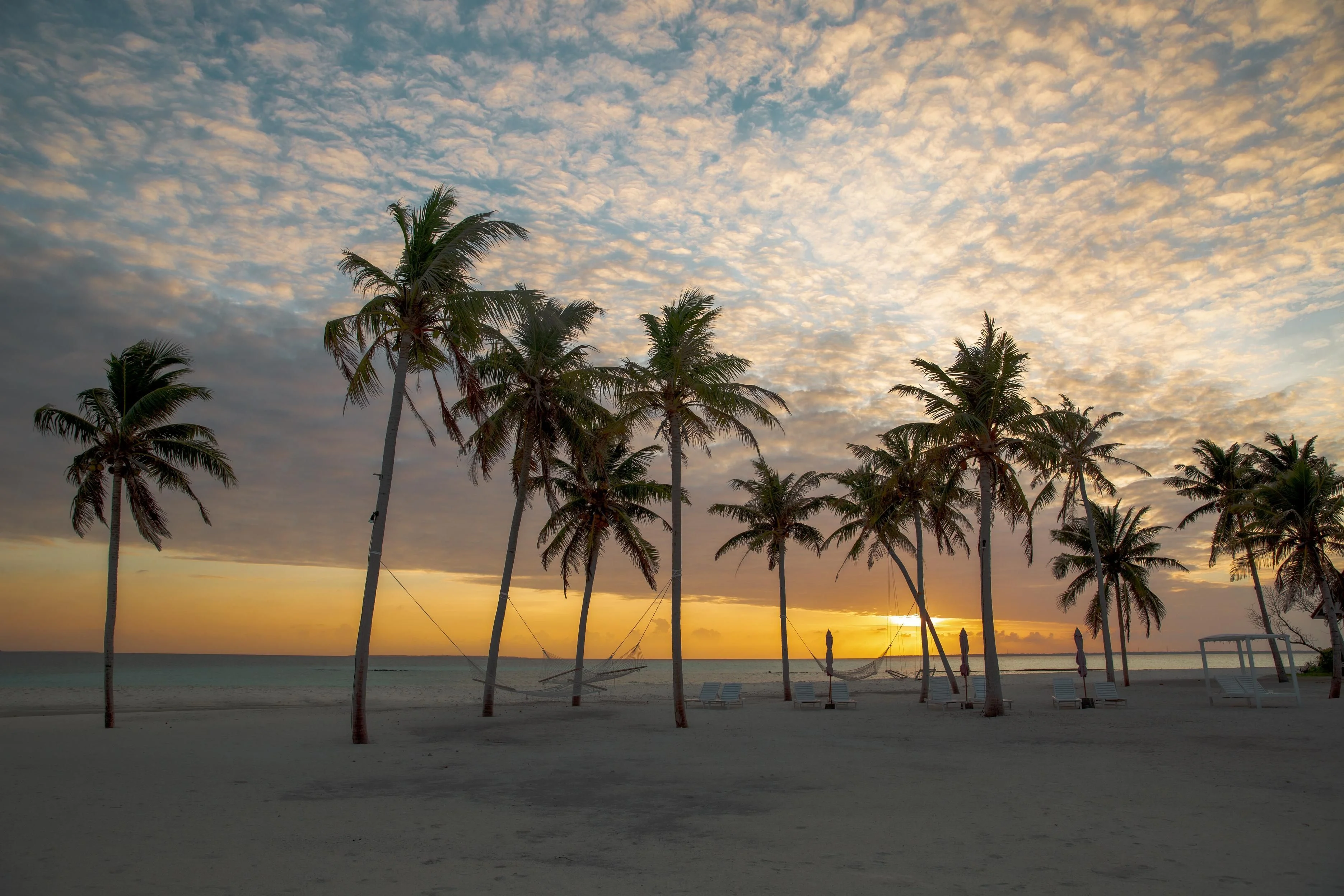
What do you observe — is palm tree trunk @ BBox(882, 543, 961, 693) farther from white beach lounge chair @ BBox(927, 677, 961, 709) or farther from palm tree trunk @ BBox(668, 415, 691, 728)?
palm tree trunk @ BBox(668, 415, 691, 728)

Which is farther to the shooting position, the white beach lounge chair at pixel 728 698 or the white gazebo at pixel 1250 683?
the white beach lounge chair at pixel 728 698

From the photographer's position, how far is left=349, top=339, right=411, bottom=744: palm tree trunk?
14242 mm

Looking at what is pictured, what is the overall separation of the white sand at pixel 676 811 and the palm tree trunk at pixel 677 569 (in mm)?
1609

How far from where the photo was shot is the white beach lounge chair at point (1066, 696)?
72.4 ft

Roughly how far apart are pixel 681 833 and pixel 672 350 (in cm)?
1190

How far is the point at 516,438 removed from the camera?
2100 centimetres

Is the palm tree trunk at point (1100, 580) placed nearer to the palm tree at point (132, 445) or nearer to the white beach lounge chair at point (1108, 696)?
the white beach lounge chair at point (1108, 696)

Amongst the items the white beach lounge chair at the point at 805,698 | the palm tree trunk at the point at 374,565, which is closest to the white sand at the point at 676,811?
the palm tree trunk at the point at 374,565

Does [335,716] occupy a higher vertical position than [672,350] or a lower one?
lower

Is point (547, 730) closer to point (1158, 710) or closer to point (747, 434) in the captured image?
point (747, 434)

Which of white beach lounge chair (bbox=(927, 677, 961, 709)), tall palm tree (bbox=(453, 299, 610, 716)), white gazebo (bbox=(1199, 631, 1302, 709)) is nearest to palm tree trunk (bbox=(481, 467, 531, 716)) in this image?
tall palm tree (bbox=(453, 299, 610, 716))

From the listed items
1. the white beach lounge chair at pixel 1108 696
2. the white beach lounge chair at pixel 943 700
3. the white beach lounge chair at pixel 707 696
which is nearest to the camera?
the white beach lounge chair at pixel 1108 696

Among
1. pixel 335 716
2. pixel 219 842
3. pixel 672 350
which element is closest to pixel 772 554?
pixel 672 350

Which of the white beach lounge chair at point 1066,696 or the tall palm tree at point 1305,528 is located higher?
the tall palm tree at point 1305,528
